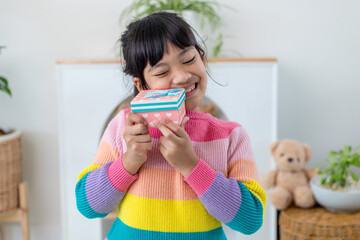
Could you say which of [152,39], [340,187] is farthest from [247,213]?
[340,187]

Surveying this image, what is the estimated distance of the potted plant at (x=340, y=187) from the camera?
5.14 feet

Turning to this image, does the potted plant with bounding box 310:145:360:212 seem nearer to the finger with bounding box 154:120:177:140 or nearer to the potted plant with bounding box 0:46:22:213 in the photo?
the finger with bounding box 154:120:177:140

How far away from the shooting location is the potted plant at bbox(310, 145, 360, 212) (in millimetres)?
1567

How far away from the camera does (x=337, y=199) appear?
5.14ft

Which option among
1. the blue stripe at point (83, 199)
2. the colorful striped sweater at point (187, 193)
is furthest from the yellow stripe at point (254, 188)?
the blue stripe at point (83, 199)

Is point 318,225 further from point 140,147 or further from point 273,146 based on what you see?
point 140,147

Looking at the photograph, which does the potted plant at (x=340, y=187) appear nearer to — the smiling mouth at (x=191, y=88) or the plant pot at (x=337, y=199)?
the plant pot at (x=337, y=199)

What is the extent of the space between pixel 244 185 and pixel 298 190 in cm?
99

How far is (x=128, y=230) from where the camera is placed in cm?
78

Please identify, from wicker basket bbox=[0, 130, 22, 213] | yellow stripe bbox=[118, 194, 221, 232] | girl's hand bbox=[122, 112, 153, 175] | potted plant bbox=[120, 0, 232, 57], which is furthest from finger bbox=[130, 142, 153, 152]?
wicker basket bbox=[0, 130, 22, 213]

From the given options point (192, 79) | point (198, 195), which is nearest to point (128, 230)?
point (198, 195)

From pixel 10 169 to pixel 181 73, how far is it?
1227 mm

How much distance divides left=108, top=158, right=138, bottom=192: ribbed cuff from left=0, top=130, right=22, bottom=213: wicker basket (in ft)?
3.48

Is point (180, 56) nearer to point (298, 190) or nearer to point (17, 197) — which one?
point (298, 190)
